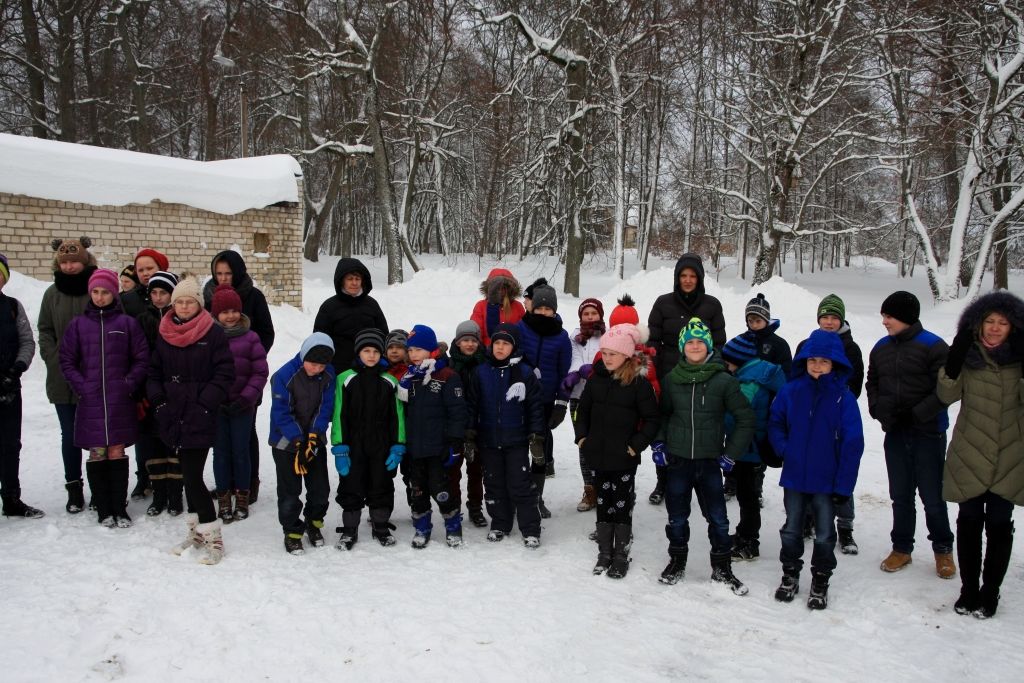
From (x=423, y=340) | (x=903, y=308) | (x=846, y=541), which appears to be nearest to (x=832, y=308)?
(x=903, y=308)

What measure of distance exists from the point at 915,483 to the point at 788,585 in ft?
3.73

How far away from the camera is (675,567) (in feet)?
13.7

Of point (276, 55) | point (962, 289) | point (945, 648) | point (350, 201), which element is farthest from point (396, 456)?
point (350, 201)

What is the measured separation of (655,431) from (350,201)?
109ft

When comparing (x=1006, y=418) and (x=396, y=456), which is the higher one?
(x=1006, y=418)

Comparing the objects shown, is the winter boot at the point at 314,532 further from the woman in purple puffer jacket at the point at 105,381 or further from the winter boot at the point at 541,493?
the winter boot at the point at 541,493

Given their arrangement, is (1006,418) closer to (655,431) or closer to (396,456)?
(655,431)

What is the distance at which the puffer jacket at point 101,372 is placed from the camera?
454 centimetres

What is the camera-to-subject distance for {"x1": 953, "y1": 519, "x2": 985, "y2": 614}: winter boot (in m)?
3.75

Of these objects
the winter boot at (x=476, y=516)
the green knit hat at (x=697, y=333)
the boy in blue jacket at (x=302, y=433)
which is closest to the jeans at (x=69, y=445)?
the boy in blue jacket at (x=302, y=433)

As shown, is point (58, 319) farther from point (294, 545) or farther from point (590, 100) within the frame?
point (590, 100)

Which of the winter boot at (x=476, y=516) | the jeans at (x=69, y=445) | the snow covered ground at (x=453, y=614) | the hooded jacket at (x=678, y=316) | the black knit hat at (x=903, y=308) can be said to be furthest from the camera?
the hooded jacket at (x=678, y=316)

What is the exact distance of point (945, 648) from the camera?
3.43 metres

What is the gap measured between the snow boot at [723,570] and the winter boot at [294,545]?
2.63 m
